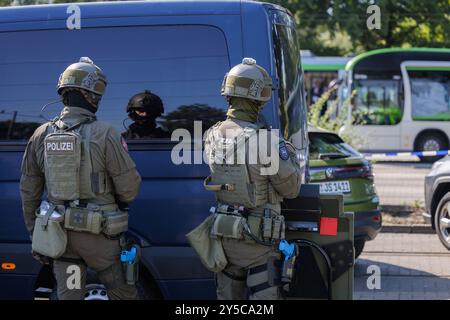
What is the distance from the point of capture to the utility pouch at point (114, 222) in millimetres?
4340

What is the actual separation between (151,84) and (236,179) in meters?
0.98

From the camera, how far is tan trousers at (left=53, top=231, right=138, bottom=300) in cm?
439

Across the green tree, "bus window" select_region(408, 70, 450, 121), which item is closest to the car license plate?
"bus window" select_region(408, 70, 450, 121)

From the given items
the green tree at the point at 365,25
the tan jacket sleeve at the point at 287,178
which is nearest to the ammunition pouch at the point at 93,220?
the tan jacket sleeve at the point at 287,178

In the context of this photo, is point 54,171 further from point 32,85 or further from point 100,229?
point 32,85

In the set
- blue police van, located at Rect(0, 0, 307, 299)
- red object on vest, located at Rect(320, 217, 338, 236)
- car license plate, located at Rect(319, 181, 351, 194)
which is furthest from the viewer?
car license plate, located at Rect(319, 181, 351, 194)

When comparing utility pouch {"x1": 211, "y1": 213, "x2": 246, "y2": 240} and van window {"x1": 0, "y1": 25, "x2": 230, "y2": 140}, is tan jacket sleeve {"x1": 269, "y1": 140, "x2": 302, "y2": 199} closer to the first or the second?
utility pouch {"x1": 211, "y1": 213, "x2": 246, "y2": 240}

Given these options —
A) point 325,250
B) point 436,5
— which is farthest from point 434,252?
point 436,5

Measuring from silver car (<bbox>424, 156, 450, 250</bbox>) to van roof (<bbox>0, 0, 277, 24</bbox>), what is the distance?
4.58 metres

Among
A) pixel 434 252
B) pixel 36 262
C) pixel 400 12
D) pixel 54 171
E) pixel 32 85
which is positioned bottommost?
pixel 434 252

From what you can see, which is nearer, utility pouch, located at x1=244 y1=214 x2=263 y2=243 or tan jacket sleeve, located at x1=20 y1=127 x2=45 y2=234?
utility pouch, located at x1=244 y1=214 x2=263 y2=243

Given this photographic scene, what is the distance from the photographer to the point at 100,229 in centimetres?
433

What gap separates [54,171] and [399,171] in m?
15.1

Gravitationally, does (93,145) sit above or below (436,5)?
below
